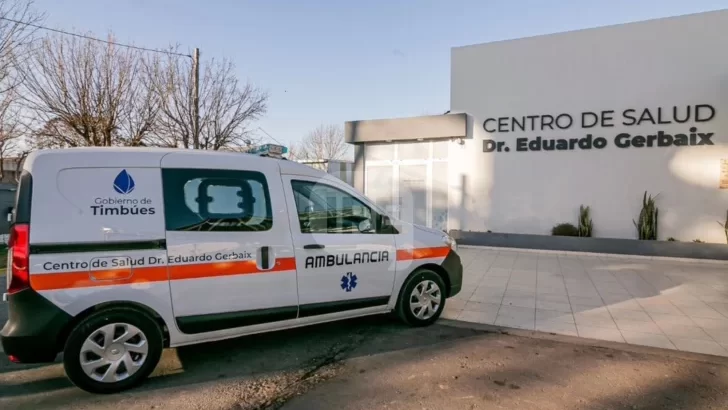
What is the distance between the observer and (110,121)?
1290 centimetres

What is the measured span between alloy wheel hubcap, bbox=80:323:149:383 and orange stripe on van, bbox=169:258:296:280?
1.76 feet

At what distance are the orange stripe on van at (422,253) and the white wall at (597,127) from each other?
7.53 m

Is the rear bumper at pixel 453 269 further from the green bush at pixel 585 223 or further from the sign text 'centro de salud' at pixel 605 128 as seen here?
the sign text 'centro de salud' at pixel 605 128

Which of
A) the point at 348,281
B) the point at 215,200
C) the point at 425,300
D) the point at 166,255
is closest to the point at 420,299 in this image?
the point at 425,300

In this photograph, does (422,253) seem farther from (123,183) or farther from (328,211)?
(123,183)

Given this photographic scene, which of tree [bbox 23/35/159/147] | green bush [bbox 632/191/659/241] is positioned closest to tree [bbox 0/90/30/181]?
tree [bbox 23/35/159/147]

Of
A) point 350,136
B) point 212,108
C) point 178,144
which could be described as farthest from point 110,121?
point 350,136

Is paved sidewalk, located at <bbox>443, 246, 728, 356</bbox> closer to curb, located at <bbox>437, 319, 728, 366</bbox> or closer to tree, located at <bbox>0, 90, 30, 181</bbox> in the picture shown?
curb, located at <bbox>437, 319, 728, 366</bbox>

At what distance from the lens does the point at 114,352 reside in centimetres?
321

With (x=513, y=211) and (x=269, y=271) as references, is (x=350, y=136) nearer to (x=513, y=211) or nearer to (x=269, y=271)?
(x=513, y=211)

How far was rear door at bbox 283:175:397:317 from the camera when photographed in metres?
4.01

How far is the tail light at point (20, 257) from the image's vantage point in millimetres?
2936

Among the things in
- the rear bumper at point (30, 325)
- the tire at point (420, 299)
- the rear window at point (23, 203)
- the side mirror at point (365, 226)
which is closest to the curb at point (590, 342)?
the tire at point (420, 299)

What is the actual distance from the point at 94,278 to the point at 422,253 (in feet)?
10.6
